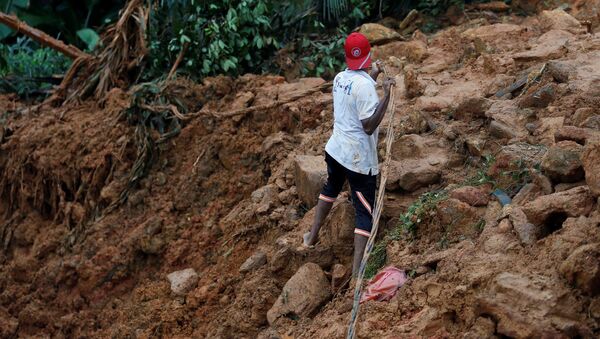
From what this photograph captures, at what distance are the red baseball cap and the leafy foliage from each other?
5.91 metres

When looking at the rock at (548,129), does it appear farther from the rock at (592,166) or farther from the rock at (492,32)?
the rock at (492,32)

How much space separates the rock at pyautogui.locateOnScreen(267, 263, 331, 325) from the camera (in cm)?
646

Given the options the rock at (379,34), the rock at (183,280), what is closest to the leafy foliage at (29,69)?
the rock at (379,34)

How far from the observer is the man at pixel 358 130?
242 inches

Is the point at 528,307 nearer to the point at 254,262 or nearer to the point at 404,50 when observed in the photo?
the point at 254,262

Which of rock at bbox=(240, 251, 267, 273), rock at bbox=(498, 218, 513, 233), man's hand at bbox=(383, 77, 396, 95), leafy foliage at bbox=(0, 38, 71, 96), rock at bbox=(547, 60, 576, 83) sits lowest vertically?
rock at bbox=(240, 251, 267, 273)

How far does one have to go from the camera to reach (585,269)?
4.79 m

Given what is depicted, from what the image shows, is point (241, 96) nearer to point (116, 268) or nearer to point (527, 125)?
point (116, 268)

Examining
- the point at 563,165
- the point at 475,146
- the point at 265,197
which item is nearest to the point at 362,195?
the point at 475,146

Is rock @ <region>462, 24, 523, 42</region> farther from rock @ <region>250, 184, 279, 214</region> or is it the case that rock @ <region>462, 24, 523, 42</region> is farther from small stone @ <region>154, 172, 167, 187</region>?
small stone @ <region>154, 172, 167, 187</region>

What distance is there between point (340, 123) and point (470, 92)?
5.83 ft

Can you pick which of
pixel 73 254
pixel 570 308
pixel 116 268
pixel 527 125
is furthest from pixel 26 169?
pixel 570 308

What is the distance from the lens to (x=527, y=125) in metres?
6.79

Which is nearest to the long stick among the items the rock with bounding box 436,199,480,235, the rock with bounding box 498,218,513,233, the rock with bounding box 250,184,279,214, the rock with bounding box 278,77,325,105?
the rock with bounding box 278,77,325,105
